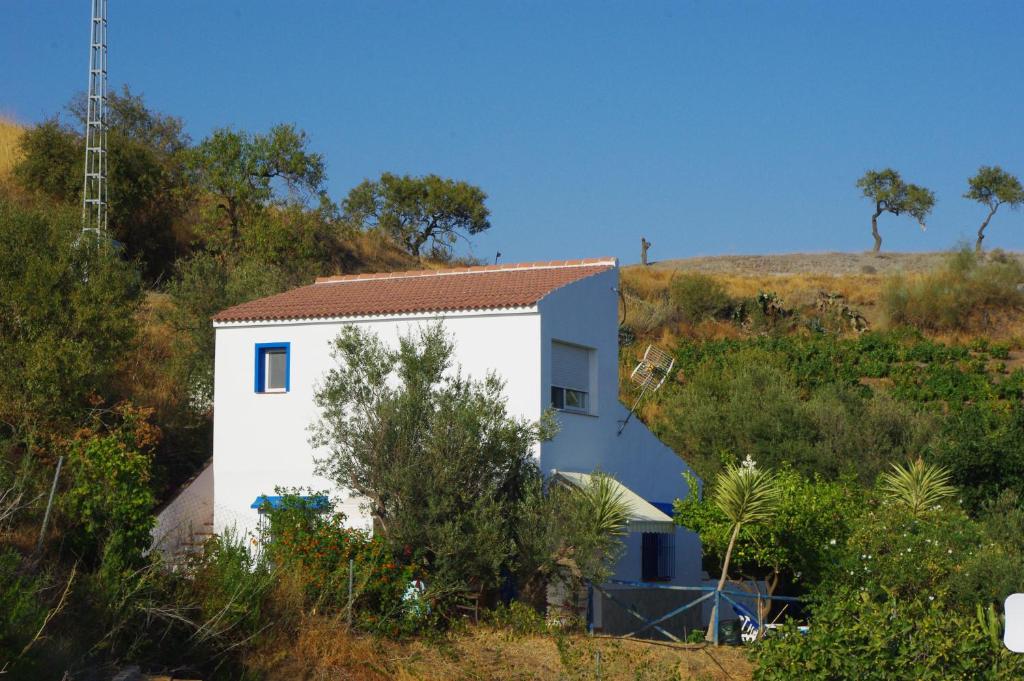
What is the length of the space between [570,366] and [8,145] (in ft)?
121

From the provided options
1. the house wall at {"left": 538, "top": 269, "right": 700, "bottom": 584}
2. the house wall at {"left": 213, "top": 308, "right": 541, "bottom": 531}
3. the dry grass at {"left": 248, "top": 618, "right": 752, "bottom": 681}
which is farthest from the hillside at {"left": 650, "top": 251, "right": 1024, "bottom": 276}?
the dry grass at {"left": 248, "top": 618, "right": 752, "bottom": 681}

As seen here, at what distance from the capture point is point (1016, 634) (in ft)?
16.1

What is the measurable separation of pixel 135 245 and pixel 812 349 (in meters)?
28.2

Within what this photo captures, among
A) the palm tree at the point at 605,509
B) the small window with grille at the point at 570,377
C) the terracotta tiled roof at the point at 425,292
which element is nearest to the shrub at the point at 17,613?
the palm tree at the point at 605,509

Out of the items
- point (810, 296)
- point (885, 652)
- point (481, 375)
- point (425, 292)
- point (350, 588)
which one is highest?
point (810, 296)

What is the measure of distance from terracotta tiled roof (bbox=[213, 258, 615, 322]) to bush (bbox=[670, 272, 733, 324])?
36.3 m

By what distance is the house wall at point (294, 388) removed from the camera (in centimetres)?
2020

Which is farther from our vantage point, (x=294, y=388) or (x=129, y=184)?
(x=129, y=184)

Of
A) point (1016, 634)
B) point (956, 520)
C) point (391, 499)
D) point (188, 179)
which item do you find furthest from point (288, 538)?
point (188, 179)

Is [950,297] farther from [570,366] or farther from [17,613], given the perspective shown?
[17,613]

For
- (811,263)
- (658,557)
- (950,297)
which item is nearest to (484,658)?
(658,557)

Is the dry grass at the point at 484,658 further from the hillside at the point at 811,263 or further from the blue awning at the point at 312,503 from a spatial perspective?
the hillside at the point at 811,263

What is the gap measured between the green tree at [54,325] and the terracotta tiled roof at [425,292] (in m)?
2.24

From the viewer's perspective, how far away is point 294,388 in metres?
22.1
